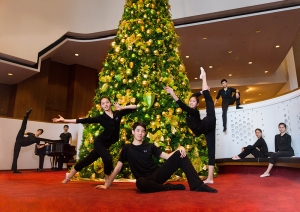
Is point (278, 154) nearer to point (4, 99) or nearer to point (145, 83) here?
point (145, 83)

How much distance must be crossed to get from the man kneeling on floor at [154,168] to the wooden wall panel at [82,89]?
10.5 m

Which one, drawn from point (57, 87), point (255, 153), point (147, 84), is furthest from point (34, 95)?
point (255, 153)

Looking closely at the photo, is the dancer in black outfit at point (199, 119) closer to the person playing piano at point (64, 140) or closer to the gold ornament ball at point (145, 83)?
the gold ornament ball at point (145, 83)

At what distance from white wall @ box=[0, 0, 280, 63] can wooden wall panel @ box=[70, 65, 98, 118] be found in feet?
11.9

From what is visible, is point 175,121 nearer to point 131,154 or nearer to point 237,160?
point 131,154

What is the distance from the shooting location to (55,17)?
31.5 ft

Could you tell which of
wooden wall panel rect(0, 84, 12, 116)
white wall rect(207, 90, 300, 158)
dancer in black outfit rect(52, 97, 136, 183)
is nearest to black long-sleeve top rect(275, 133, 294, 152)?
white wall rect(207, 90, 300, 158)

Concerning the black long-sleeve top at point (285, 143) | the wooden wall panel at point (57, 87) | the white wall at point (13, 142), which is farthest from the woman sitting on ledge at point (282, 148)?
the wooden wall panel at point (57, 87)

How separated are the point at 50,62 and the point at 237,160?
10.8 m

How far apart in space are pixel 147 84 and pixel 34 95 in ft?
30.7

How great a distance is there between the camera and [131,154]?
2650 millimetres

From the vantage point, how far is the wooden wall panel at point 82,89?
1273 cm

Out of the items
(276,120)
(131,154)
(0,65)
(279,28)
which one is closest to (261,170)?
(276,120)

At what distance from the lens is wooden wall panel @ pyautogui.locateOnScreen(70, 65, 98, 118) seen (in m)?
12.7
